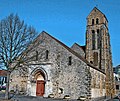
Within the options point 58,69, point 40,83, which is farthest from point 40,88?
point 58,69

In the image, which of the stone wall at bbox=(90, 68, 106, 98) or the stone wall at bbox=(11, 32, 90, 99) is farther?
the stone wall at bbox=(90, 68, 106, 98)

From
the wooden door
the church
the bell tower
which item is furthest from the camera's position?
the bell tower

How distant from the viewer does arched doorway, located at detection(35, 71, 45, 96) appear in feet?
88.3

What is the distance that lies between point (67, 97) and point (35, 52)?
8631mm

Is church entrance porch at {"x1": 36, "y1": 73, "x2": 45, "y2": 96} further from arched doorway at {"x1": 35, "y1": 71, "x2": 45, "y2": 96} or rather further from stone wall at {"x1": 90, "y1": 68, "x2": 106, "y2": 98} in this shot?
stone wall at {"x1": 90, "y1": 68, "x2": 106, "y2": 98}

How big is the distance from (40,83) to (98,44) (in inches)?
688

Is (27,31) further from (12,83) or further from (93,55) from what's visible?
(93,55)

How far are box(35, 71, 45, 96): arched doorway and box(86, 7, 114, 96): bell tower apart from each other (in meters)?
14.0

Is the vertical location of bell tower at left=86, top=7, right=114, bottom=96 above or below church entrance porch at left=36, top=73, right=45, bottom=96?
above

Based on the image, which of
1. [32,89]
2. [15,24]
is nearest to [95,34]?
[32,89]

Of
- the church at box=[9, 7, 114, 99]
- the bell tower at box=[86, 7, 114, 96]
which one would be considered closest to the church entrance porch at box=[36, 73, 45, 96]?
the church at box=[9, 7, 114, 99]

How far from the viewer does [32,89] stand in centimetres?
2700

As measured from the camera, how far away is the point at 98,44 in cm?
3897

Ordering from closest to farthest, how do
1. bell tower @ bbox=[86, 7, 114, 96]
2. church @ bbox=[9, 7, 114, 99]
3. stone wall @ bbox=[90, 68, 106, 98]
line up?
1. church @ bbox=[9, 7, 114, 99]
2. stone wall @ bbox=[90, 68, 106, 98]
3. bell tower @ bbox=[86, 7, 114, 96]
